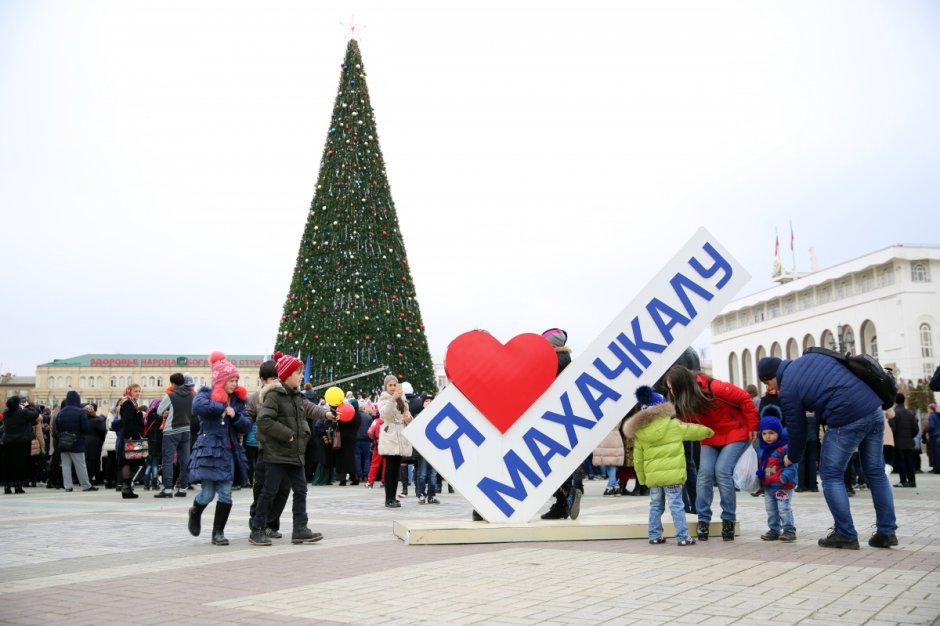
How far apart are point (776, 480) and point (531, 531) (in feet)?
7.09

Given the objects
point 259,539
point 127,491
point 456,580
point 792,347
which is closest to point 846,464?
point 456,580

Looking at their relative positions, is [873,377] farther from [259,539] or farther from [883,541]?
[259,539]

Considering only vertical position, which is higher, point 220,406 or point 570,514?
point 220,406

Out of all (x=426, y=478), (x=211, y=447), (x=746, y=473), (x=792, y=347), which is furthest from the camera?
(x=792, y=347)

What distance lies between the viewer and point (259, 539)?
7.55m

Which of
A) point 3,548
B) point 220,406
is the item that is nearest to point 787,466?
point 220,406

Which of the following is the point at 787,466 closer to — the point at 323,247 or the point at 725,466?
the point at 725,466

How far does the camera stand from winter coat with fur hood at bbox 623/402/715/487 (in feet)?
22.9

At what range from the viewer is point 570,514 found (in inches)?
324

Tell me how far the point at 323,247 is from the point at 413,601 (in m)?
19.6

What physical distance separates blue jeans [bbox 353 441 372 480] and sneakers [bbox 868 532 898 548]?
471 inches

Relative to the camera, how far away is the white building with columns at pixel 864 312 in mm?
66438

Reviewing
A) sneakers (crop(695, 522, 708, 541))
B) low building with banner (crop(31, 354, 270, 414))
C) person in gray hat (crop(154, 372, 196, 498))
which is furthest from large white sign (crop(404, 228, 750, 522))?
low building with banner (crop(31, 354, 270, 414))

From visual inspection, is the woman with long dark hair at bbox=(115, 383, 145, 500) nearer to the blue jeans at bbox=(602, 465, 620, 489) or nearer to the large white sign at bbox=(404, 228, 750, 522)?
the blue jeans at bbox=(602, 465, 620, 489)
